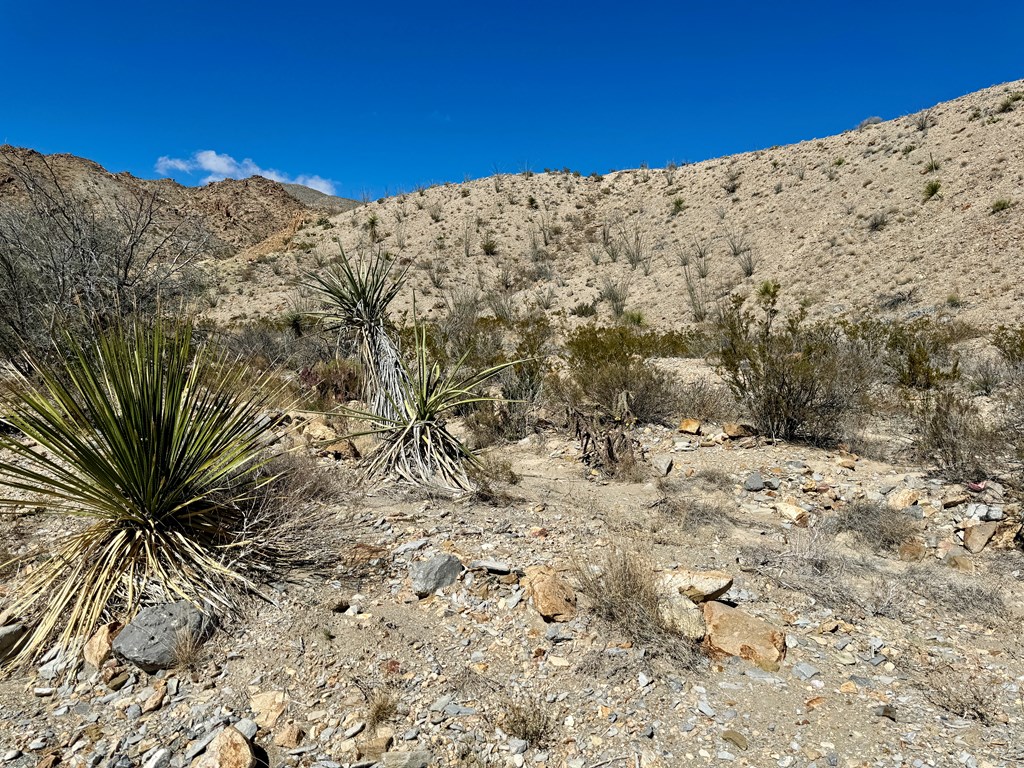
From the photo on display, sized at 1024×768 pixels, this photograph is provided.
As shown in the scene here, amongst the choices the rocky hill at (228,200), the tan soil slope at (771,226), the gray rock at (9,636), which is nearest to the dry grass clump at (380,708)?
the gray rock at (9,636)

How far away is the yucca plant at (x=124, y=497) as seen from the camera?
9.52ft

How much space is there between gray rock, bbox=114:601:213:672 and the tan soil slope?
52.9 feet

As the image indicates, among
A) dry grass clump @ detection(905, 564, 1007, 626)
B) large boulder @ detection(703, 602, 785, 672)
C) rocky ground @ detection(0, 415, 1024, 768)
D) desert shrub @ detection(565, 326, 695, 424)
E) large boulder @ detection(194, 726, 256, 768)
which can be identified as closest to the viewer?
large boulder @ detection(194, 726, 256, 768)

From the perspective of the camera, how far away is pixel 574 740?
2.40m

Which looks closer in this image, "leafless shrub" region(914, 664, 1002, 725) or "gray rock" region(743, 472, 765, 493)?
"leafless shrub" region(914, 664, 1002, 725)

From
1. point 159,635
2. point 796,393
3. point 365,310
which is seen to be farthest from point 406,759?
point 796,393

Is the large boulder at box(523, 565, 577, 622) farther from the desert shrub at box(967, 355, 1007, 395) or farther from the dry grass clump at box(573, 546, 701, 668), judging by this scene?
the desert shrub at box(967, 355, 1007, 395)

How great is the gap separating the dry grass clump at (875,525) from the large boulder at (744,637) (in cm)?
185

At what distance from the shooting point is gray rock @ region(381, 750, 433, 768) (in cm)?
225

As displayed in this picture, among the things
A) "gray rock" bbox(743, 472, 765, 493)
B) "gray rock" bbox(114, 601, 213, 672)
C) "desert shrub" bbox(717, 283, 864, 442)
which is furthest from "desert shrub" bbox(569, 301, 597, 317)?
"gray rock" bbox(114, 601, 213, 672)

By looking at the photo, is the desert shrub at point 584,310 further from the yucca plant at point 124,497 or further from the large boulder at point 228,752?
the large boulder at point 228,752

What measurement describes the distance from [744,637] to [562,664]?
985mm

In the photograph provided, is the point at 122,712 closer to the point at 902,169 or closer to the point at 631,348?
the point at 631,348

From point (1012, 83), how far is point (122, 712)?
106ft
